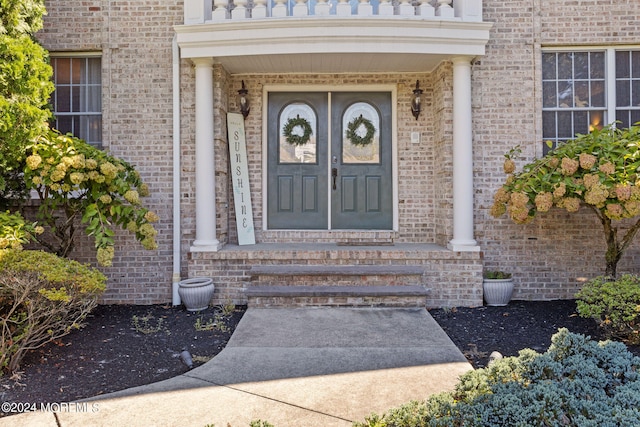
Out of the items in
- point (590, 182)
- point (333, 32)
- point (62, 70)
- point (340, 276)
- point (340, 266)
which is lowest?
point (340, 276)

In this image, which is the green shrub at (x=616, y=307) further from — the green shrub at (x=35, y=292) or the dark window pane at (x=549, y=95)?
the green shrub at (x=35, y=292)

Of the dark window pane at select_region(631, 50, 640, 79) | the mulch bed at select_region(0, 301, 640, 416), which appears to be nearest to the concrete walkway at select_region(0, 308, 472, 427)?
the mulch bed at select_region(0, 301, 640, 416)

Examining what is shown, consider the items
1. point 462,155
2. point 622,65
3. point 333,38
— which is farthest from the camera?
point 622,65

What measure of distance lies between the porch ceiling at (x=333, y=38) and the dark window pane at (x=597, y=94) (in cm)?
193

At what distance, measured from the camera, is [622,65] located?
20.0ft

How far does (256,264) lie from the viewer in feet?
18.2

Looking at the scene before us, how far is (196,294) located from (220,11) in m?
3.49

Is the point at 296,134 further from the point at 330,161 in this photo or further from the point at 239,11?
the point at 239,11

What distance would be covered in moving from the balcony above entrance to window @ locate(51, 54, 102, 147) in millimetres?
1596

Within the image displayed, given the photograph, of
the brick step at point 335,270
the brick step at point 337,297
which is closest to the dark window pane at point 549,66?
the brick step at point 335,270

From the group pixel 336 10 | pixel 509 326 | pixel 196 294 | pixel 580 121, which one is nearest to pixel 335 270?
pixel 196 294

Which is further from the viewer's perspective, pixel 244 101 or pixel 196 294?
pixel 244 101

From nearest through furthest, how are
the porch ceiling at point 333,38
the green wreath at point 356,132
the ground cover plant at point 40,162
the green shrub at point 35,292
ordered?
the green shrub at point 35,292 < the ground cover plant at point 40,162 < the porch ceiling at point 333,38 < the green wreath at point 356,132

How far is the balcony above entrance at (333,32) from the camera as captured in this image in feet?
17.3
